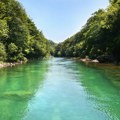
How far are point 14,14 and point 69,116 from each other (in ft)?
187

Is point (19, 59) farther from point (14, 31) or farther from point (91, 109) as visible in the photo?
point (91, 109)

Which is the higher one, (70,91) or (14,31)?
(14,31)

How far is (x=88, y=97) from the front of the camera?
21203mm

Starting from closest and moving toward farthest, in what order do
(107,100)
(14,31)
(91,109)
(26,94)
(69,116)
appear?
(69,116) → (91,109) → (107,100) → (26,94) → (14,31)

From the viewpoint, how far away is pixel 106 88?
25.3 m

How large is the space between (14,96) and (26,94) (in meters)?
1.20

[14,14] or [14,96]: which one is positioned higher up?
[14,14]

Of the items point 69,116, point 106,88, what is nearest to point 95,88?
point 106,88

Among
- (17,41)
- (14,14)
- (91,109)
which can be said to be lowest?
(91,109)

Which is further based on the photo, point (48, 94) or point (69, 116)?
point (48, 94)

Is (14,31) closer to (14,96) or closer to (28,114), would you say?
(14,96)

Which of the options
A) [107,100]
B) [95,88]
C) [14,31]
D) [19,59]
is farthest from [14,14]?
[107,100]

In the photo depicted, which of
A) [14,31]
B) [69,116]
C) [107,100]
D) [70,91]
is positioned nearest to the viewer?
[69,116]

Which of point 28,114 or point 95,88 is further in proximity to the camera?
point 95,88
